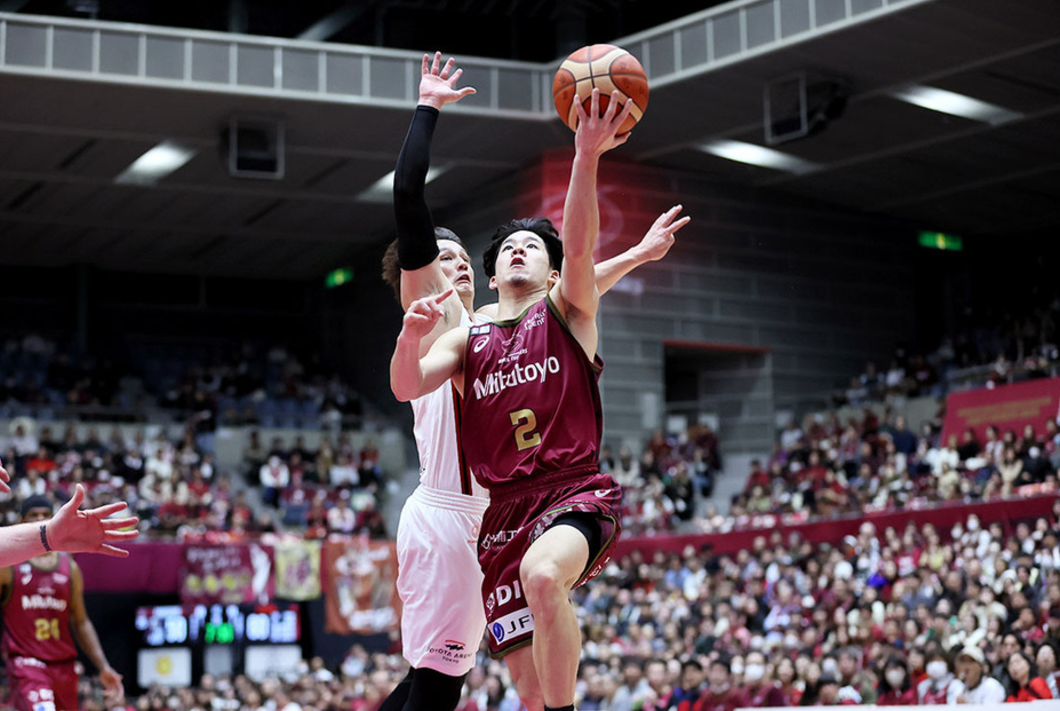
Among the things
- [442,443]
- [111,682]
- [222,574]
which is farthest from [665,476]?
[442,443]

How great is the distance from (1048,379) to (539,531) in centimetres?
1856

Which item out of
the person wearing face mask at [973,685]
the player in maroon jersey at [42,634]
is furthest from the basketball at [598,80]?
the person wearing face mask at [973,685]

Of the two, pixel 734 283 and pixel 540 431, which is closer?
pixel 540 431

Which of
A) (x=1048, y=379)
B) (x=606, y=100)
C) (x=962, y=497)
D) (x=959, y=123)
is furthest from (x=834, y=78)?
(x=606, y=100)

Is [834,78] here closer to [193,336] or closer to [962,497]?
[962,497]

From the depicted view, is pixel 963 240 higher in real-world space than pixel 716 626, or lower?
higher

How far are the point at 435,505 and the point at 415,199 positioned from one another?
1323 millimetres

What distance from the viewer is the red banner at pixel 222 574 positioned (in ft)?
69.7

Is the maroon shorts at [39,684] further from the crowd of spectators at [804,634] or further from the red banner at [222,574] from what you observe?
the red banner at [222,574]

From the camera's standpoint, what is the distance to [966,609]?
1424 cm

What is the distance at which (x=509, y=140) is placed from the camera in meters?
25.9

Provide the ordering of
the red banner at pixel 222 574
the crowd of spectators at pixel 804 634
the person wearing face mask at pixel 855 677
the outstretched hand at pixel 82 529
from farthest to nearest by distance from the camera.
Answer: the red banner at pixel 222 574
the person wearing face mask at pixel 855 677
the crowd of spectators at pixel 804 634
the outstretched hand at pixel 82 529

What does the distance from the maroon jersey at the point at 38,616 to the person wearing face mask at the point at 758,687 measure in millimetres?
7161

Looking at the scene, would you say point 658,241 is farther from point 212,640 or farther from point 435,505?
point 212,640
